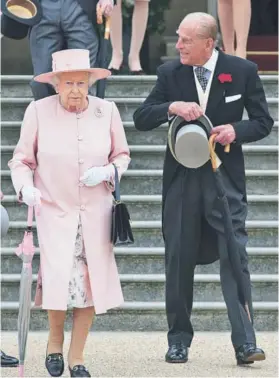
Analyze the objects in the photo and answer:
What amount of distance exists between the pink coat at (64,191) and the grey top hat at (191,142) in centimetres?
35

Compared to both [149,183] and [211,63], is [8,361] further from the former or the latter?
[149,183]

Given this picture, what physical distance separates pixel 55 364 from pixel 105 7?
7.69 feet

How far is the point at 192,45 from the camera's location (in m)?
6.94

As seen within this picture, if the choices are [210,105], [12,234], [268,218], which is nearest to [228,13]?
[268,218]

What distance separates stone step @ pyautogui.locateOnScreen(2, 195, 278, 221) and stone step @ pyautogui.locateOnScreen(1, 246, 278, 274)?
386 mm

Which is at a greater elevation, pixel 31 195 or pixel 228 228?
pixel 31 195

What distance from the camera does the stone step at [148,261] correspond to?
8.40m

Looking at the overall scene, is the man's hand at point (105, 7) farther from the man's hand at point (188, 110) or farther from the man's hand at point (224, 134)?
the man's hand at point (224, 134)

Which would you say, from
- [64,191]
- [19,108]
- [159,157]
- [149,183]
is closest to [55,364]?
[64,191]

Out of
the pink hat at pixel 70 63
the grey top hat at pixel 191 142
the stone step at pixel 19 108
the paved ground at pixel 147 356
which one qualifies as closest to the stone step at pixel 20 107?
the stone step at pixel 19 108

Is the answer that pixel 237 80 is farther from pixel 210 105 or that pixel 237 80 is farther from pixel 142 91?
pixel 142 91

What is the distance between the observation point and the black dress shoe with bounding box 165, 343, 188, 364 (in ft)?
23.1

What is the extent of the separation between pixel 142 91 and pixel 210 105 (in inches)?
115

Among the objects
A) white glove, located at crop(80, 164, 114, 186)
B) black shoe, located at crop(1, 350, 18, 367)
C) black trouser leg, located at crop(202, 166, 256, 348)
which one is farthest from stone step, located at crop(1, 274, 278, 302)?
white glove, located at crop(80, 164, 114, 186)
